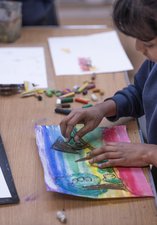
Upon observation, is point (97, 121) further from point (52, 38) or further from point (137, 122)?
point (52, 38)

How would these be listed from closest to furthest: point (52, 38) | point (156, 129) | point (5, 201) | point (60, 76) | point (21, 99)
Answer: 1. point (5, 201)
2. point (156, 129)
3. point (21, 99)
4. point (60, 76)
5. point (52, 38)

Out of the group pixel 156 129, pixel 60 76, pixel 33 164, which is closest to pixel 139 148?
pixel 156 129

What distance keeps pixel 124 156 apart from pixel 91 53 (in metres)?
0.62

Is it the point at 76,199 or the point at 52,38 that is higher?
the point at 76,199

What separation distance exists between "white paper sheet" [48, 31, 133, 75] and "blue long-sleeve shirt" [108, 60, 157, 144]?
0.63ft

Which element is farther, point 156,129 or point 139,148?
point 156,129

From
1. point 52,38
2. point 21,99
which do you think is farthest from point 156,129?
point 52,38

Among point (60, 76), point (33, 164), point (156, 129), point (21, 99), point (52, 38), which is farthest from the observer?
point (52, 38)

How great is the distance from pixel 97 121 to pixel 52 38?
2.00 feet

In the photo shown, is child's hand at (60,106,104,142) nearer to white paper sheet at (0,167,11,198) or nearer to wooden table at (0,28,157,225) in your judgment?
wooden table at (0,28,157,225)

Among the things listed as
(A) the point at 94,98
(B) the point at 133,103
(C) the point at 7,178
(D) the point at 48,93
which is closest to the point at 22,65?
(D) the point at 48,93

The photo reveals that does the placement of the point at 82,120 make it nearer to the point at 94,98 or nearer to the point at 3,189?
the point at 94,98

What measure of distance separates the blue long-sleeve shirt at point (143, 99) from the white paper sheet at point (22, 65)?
0.26 metres

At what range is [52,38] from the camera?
1.55 m
